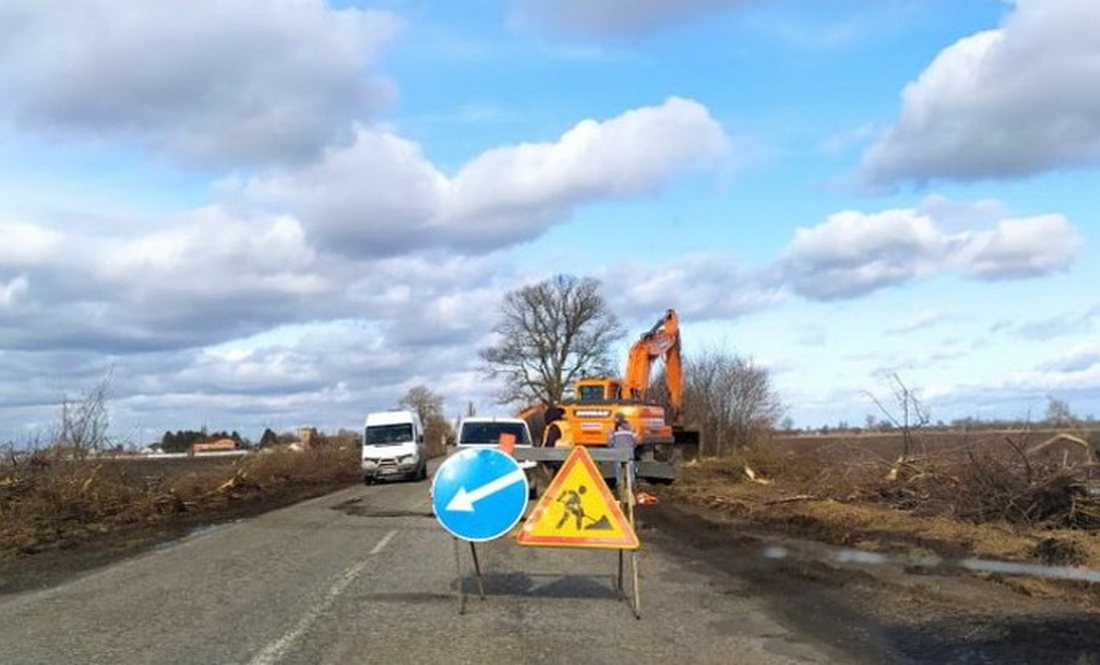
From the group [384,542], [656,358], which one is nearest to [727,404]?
[656,358]

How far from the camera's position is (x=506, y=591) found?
453 inches

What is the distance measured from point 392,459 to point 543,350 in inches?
2018

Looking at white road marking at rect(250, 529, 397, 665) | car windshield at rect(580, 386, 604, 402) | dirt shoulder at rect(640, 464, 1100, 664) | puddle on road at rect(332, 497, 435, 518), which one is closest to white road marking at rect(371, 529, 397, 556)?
white road marking at rect(250, 529, 397, 665)

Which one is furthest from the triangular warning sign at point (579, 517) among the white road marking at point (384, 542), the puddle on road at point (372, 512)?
the puddle on road at point (372, 512)

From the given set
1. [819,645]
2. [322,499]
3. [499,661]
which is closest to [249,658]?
[499,661]

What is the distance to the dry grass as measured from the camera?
781 inches

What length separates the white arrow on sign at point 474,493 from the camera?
10023mm

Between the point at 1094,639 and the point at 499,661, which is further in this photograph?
the point at 1094,639

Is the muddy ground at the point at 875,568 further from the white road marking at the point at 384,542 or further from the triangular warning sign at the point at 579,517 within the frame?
the white road marking at the point at 384,542

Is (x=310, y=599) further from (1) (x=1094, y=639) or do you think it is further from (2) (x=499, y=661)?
(1) (x=1094, y=639)

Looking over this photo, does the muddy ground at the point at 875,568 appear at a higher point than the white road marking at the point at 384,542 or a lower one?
lower

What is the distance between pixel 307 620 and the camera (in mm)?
9555

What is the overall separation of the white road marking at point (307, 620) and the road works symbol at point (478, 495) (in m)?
1.56

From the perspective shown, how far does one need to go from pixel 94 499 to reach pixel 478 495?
17.1 m
